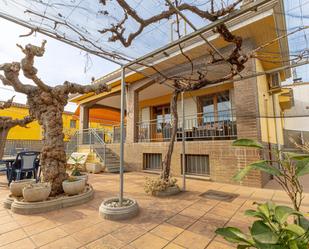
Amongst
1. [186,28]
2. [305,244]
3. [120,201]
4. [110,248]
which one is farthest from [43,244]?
[186,28]

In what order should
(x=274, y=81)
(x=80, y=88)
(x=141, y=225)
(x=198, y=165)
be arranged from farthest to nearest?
(x=274, y=81)
(x=198, y=165)
(x=80, y=88)
(x=141, y=225)

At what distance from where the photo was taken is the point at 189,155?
7031mm

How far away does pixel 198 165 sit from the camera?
6762mm

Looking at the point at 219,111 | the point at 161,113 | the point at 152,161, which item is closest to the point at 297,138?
the point at 219,111

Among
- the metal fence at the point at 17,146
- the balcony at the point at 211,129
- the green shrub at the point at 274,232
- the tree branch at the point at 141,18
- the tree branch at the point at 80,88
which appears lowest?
the green shrub at the point at 274,232

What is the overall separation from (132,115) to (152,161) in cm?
261

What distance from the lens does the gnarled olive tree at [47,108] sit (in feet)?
13.7

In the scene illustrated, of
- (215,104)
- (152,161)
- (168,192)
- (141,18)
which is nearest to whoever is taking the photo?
(141,18)

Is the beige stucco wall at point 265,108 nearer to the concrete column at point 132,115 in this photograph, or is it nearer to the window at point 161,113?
the window at point 161,113

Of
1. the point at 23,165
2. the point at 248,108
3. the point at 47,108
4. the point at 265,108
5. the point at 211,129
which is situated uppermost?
the point at 265,108

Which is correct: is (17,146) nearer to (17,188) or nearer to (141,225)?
(17,188)

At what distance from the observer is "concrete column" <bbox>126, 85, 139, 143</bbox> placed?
9.16 m

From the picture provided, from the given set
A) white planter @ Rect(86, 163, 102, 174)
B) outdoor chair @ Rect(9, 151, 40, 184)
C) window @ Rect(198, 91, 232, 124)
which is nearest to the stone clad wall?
window @ Rect(198, 91, 232, 124)

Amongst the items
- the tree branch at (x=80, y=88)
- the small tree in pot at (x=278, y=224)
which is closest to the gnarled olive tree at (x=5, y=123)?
the tree branch at (x=80, y=88)
